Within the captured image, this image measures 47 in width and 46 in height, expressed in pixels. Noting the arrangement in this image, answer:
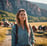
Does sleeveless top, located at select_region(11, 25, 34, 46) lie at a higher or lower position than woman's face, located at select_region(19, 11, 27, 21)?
lower

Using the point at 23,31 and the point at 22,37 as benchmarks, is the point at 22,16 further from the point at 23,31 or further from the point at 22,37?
the point at 22,37

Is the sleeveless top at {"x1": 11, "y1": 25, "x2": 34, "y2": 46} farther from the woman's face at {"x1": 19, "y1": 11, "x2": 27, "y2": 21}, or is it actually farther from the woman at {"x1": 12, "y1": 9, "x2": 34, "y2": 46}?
the woman's face at {"x1": 19, "y1": 11, "x2": 27, "y2": 21}

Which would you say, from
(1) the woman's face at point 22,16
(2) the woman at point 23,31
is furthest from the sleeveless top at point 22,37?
(1) the woman's face at point 22,16

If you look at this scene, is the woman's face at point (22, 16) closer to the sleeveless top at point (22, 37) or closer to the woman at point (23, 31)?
the woman at point (23, 31)

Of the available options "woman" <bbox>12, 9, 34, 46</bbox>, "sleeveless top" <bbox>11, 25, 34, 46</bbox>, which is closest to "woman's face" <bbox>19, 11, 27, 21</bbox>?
"woman" <bbox>12, 9, 34, 46</bbox>

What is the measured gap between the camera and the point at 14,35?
3686mm

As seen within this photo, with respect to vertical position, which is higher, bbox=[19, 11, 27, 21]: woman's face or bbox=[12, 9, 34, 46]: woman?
bbox=[19, 11, 27, 21]: woman's face

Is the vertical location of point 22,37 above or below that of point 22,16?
below

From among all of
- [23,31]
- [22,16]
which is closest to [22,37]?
[23,31]

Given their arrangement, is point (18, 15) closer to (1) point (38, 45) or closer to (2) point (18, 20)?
(2) point (18, 20)

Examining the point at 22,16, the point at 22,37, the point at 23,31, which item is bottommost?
the point at 22,37

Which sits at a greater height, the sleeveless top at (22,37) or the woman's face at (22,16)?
the woman's face at (22,16)

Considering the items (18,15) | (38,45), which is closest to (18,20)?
(18,15)

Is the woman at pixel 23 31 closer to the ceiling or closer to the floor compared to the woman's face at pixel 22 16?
closer to the floor
